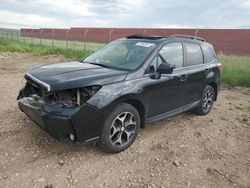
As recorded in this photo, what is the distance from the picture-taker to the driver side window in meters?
4.29

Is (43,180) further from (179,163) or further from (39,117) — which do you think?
(179,163)

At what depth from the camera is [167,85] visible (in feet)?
14.6

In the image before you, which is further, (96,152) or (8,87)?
(8,87)

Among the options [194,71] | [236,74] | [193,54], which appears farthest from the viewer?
[236,74]

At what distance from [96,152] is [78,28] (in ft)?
148

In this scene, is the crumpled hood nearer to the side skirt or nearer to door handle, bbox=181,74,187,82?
the side skirt

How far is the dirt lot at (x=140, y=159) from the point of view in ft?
10.9

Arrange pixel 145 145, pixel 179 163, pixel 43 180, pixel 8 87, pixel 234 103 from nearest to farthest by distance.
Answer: pixel 43 180
pixel 179 163
pixel 145 145
pixel 234 103
pixel 8 87

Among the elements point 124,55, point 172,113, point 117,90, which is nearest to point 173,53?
point 124,55

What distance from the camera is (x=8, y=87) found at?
24.4 ft

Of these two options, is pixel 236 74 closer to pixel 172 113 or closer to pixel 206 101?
pixel 206 101

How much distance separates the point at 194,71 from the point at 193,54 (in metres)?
0.37

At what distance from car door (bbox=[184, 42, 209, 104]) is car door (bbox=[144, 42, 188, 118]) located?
0.57 feet

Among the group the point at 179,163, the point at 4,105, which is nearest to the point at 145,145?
the point at 179,163
